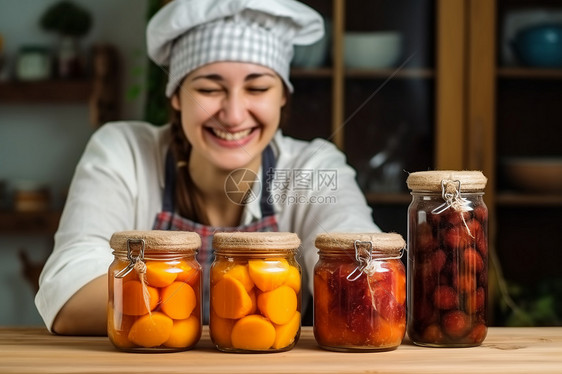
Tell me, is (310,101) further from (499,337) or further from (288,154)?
(499,337)

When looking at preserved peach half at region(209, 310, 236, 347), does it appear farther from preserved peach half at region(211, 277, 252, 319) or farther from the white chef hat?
the white chef hat

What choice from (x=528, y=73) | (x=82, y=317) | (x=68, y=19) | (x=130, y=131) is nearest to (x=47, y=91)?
(x=68, y=19)

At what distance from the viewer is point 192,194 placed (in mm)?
1267

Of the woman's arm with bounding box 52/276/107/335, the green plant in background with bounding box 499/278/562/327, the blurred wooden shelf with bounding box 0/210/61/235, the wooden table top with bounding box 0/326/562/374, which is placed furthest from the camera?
the blurred wooden shelf with bounding box 0/210/61/235

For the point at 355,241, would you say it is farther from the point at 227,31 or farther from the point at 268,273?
the point at 227,31

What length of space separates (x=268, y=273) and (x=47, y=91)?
6.46 ft

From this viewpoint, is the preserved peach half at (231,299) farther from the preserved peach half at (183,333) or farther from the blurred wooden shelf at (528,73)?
the blurred wooden shelf at (528,73)

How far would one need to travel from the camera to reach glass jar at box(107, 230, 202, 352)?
697 millimetres

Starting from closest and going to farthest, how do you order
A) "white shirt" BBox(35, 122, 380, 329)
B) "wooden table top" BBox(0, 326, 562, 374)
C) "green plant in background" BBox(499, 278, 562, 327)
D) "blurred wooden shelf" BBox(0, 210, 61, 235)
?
1. "wooden table top" BBox(0, 326, 562, 374)
2. "white shirt" BBox(35, 122, 380, 329)
3. "green plant in background" BBox(499, 278, 562, 327)
4. "blurred wooden shelf" BBox(0, 210, 61, 235)

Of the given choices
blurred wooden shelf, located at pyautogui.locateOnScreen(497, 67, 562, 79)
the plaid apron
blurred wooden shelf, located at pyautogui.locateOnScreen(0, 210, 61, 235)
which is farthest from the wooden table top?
blurred wooden shelf, located at pyautogui.locateOnScreen(0, 210, 61, 235)

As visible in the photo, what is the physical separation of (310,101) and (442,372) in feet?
4.81

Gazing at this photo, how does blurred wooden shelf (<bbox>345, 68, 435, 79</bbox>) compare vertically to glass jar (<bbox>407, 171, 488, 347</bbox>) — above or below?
above

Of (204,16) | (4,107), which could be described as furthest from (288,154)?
→ (4,107)

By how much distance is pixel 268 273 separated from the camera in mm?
695
